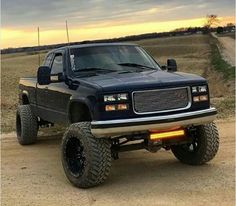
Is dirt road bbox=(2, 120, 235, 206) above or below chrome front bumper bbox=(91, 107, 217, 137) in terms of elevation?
below

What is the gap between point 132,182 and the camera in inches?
282

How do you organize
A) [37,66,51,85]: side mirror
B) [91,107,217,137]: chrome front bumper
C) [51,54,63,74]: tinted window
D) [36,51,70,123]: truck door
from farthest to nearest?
[51,54,63,74]: tinted window → [36,51,70,123]: truck door → [37,66,51,85]: side mirror → [91,107,217,137]: chrome front bumper

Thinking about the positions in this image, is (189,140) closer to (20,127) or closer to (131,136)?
(131,136)

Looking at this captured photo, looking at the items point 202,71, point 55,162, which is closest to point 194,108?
point 55,162

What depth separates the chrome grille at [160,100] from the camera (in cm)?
678

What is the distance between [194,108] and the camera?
23.4 feet

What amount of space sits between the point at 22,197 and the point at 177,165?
8.46 feet

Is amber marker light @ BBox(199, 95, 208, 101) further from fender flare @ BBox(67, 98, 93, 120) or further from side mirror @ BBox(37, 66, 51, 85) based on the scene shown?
side mirror @ BBox(37, 66, 51, 85)

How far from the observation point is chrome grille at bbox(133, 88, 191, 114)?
6777 millimetres

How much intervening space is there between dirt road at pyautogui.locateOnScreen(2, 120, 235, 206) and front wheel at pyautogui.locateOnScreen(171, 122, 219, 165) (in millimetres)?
135

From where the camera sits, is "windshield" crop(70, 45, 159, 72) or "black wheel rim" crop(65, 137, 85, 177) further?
"windshield" crop(70, 45, 159, 72)

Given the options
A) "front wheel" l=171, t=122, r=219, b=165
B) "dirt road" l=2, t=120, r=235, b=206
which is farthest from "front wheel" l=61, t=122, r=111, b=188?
"front wheel" l=171, t=122, r=219, b=165

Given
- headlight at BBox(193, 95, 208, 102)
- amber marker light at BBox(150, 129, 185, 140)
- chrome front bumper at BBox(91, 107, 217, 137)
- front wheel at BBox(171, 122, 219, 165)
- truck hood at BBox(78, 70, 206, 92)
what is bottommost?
front wheel at BBox(171, 122, 219, 165)

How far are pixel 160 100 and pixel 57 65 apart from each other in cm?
265
